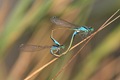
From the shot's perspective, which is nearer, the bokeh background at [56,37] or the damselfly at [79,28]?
the damselfly at [79,28]

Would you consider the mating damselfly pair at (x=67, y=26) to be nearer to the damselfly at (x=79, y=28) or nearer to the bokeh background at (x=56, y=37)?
the damselfly at (x=79, y=28)

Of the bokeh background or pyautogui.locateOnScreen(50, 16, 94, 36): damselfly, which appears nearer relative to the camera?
pyautogui.locateOnScreen(50, 16, 94, 36): damselfly

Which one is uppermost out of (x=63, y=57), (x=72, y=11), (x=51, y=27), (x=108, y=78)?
(x=72, y=11)

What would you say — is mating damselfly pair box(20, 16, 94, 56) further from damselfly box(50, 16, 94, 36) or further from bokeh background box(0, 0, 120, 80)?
bokeh background box(0, 0, 120, 80)

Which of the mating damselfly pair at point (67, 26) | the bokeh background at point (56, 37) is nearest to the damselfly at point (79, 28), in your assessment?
the mating damselfly pair at point (67, 26)

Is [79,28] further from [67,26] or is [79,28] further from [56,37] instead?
[56,37]

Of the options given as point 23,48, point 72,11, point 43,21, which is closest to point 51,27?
point 43,21

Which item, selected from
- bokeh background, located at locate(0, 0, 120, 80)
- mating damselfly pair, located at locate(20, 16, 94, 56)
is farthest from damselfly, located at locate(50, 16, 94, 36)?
bokeh background, located at locate(0, 0, 120, 80)

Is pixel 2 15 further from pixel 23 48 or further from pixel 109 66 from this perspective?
pixel 109 66
